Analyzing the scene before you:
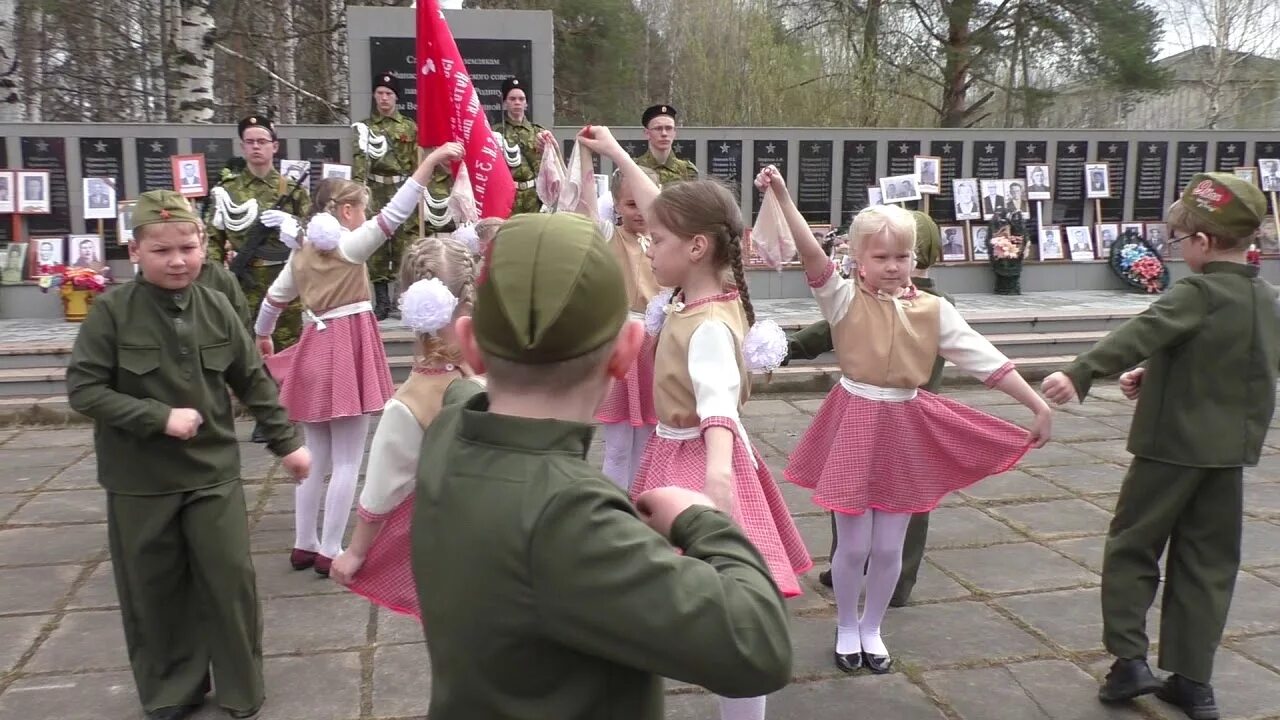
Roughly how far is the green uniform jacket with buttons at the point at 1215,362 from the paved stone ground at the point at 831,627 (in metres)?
0.86

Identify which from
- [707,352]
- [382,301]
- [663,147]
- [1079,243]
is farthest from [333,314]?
[1079,243]

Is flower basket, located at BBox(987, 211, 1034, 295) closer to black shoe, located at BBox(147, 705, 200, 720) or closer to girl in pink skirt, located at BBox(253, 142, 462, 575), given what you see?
girl in pink skirt, located at BBox(253, 142, 462, 575)

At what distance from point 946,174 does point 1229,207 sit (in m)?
9.11

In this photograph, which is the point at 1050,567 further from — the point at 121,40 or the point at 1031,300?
the point at 121,40

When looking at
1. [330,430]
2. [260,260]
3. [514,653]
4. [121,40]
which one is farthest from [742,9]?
[514,653]

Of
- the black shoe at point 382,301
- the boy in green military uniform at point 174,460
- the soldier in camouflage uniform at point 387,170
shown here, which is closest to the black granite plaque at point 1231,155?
the soldier in camouflage uniform at point 387,170

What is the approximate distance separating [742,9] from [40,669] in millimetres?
25339

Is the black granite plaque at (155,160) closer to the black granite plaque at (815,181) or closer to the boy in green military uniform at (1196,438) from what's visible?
the black granite plaque at (815,181)

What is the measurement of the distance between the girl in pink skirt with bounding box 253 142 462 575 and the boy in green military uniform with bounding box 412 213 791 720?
311 cm

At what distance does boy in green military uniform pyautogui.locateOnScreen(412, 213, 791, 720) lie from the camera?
118 cm

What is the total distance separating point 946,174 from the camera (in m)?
11.8

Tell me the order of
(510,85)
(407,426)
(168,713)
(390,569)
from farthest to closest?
(510,85)
(168,713)
(407,426)
(390,569)

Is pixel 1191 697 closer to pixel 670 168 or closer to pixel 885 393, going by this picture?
pixel 885 393

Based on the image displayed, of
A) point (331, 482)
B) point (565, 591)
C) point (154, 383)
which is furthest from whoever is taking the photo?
point (331, 482)
